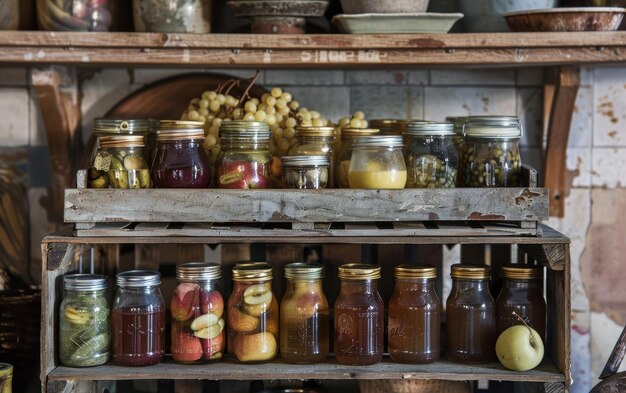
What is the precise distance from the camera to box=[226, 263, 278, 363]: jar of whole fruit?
2.05 metres

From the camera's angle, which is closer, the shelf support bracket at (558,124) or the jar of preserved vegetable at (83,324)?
the jar of preserved vegetable at (83,324)

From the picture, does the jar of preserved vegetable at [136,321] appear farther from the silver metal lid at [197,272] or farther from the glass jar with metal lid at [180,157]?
the glass jar with metal lid at [180,157]

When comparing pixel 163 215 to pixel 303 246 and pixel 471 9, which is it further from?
pixel 471 9

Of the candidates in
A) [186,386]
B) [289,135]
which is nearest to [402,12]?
[289,135]

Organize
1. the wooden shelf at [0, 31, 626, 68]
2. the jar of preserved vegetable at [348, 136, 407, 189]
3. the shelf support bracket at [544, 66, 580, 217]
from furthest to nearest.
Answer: the shelf support bracket at [544, 66, 580, 217] → the wooden shelf at [0, 31, 626, 68] → the jar of preserved vegetable at [348, 136, 407, 189]

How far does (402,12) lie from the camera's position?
2.15 metres

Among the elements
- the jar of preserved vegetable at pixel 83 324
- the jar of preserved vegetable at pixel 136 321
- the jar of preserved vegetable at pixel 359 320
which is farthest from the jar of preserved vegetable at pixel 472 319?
the jar of preserved vegetable at pixel 83 324

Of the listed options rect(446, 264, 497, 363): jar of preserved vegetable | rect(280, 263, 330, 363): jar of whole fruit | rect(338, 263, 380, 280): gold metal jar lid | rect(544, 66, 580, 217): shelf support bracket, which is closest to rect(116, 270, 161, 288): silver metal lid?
rect(280, 263, 330, 363): jar of whole fruit

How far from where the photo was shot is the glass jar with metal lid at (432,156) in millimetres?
2061

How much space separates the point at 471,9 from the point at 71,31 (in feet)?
3.13

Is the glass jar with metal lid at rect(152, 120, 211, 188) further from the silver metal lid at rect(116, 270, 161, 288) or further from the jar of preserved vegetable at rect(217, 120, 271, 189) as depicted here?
the silver metal lid at rect(116, 270, 161, 288)

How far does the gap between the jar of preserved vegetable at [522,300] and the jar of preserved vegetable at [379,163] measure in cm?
33

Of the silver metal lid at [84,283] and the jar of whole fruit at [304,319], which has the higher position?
the silver metal lid at [84,283]

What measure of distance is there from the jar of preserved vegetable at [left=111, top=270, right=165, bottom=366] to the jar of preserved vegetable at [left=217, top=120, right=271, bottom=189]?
0.27 m
